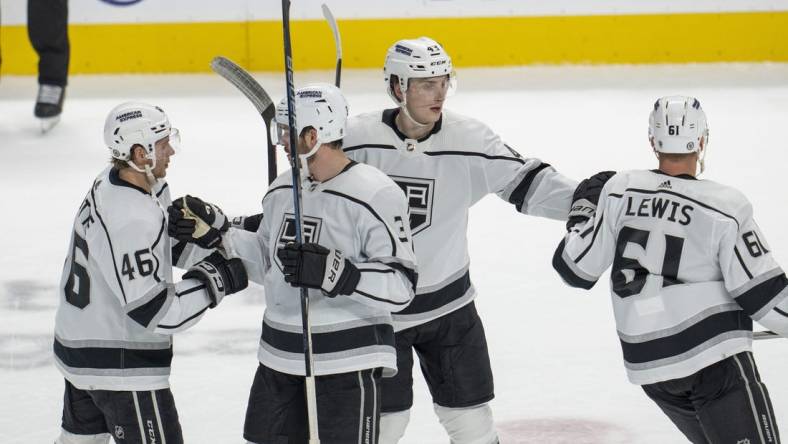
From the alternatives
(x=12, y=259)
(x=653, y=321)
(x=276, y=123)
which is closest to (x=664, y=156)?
(x=653, y=321)

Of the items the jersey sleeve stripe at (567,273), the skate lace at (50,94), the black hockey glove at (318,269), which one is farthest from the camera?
the skate lace at (50,94)

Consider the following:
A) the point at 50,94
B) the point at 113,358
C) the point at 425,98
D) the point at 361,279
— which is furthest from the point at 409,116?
the point at 50,94

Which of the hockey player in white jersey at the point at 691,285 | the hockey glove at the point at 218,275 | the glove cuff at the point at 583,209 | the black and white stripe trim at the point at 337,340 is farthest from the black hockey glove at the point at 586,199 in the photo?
the hockey glove at the point at 218,275

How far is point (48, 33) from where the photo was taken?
311 inches

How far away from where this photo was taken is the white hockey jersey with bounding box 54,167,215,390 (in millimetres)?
3078

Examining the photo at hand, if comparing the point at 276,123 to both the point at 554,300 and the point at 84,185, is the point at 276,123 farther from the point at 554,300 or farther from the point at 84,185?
the point at 84,185

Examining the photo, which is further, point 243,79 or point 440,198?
point 243,79

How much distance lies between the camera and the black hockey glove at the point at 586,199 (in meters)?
3.48

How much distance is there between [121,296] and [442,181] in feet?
3.02

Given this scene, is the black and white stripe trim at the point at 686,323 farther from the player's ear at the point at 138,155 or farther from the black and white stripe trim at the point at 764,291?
the player's ear at the point at 138,155

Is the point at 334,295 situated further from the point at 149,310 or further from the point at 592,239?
the point at 592,239

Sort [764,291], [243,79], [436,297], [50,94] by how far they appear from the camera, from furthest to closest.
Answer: [50,94]
[243,79]
[436,297]
[764,291]

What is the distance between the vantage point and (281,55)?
9.01 meters

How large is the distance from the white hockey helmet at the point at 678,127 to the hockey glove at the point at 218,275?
3.32ft
